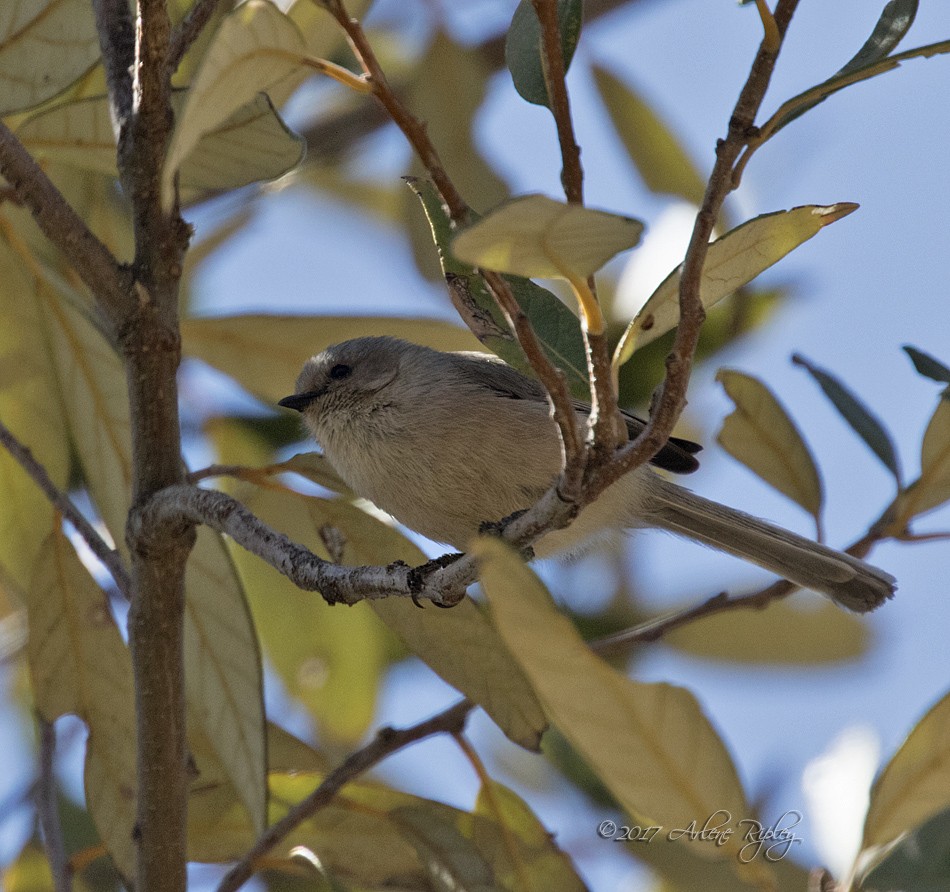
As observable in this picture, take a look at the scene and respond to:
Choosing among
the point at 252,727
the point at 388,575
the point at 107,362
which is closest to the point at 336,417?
the point at 107,362

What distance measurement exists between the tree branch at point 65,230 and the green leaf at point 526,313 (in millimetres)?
638

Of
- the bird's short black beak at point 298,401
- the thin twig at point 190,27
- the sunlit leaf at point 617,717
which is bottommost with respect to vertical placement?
the sunlit leaf at point 617,717

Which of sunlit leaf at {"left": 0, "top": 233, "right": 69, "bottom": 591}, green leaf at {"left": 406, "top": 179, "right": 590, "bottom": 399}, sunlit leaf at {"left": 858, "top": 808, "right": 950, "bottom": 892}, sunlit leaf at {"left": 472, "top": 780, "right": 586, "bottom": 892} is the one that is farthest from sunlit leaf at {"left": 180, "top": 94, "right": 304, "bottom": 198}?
sunlit leaf at {"left": 858, "top": 808, "right": 950, "bottom": 892}

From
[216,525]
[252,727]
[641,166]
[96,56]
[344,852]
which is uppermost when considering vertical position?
[641,166]

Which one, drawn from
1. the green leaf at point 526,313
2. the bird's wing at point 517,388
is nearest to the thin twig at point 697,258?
the green leaf at point 526,313

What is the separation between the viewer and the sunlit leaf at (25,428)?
8.52 feet

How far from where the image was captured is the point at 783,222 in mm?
1473

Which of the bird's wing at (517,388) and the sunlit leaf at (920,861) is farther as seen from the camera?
the bird's wing at (517,388)

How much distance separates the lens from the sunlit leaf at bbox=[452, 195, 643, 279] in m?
1.20

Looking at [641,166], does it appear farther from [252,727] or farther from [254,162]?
[252,727]

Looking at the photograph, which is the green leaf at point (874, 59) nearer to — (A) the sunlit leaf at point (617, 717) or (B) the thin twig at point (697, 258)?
(B) the thin twig at point (697, 258)

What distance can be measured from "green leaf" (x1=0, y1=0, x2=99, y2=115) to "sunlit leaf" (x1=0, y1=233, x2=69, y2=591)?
1.74 ft

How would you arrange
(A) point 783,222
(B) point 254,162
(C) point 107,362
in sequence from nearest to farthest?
(A) point 783,222 → (B) point 254,162 → (C) point 107,362

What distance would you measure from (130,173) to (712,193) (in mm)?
1099
